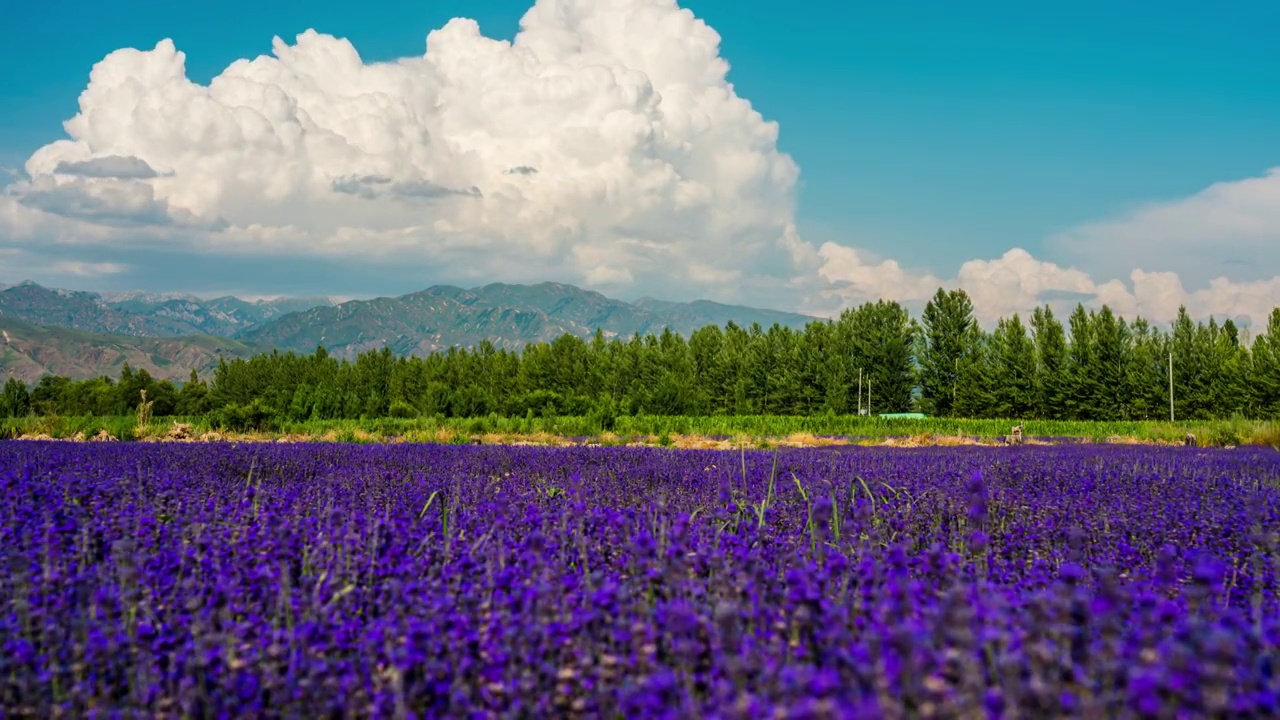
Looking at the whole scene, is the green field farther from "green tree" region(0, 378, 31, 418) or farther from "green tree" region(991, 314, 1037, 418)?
"green tree" region(0, 378, 31, 418)

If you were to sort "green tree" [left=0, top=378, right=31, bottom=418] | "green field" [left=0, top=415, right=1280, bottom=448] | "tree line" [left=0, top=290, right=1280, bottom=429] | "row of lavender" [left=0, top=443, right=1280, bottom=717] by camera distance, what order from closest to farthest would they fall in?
1. "row of lavender" [left=0, top=443, right=1280, bottom=717]
2. "green field" [left=0, top=415, right=1280, bottom=448]
3. "tree line" [left=0, top=290, right=1280, bottom=429]
4. "green tree" [left=0, top=378, right=31, bottom=418]

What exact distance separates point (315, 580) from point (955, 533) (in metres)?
4.69

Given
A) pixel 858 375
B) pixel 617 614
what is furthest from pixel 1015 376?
pixel 617 614

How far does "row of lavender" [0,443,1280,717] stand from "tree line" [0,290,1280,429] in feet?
107

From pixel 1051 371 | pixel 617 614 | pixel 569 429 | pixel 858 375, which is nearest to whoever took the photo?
pixel 617 614

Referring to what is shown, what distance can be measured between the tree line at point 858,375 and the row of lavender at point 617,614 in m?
32.7

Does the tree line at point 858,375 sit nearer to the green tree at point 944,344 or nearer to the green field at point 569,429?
the green tree at point 944,344

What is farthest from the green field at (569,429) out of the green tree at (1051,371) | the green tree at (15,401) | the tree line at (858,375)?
the green tree at (15,401)

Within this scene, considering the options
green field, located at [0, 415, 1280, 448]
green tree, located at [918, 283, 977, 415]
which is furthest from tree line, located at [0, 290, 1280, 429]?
green field, located at [0, 415, 1280, 448]

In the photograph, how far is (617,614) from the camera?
3107 millimetres

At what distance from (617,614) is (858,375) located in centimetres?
6092

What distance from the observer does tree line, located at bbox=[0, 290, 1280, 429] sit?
49594 millimetres

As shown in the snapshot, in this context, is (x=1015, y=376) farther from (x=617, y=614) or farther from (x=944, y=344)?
(x=617, y=614)

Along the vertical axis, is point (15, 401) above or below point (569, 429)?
above
